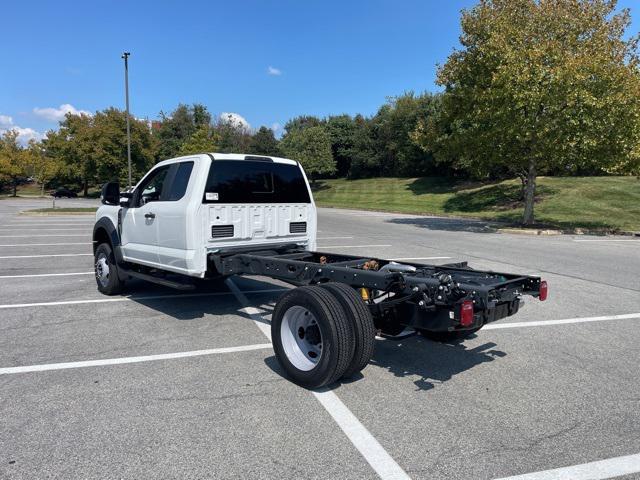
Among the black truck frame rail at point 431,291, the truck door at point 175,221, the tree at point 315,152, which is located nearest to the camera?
the black truck frame rail at point 431,291

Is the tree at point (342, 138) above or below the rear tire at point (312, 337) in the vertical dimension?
above

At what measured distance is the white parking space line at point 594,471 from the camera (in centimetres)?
296

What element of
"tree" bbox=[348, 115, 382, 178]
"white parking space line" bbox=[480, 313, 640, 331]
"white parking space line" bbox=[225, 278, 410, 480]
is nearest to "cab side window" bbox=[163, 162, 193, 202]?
"white parking space line" bbox=[225, 278, 410, 480]

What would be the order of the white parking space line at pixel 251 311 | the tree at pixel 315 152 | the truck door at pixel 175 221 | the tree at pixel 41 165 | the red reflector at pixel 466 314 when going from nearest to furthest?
the red reflector at pixel 466 314 < the truck door at pixel 175 221 < the white parking space line at pixel 251 311 < the tree at pixel 315 152 < the tree at pixel 41 165

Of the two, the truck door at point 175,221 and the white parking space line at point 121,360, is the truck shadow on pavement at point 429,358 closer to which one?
the white parking space line at point 121,360

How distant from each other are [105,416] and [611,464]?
11.5 feet

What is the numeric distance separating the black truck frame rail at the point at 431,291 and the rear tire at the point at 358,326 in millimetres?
300

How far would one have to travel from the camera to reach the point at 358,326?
3.99 m

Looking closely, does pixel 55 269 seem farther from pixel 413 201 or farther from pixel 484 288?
pixel 413 201

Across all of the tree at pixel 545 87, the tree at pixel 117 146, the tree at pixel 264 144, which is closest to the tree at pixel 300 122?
the tree at pixel 264 144

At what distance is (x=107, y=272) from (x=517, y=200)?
101 feet

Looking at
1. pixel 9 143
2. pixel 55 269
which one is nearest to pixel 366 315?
pixel 55 269

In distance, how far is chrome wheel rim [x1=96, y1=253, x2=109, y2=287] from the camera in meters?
7.89

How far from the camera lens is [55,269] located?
10.4m
